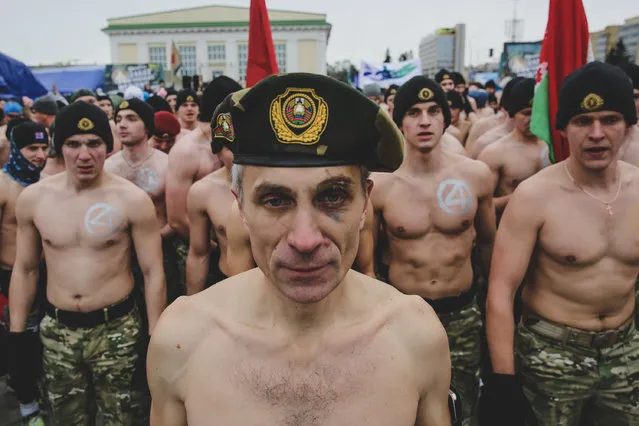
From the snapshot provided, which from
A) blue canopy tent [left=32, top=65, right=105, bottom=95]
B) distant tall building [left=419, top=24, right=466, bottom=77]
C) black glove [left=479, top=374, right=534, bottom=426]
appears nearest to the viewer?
black glove [left=479, top=374, right=534, bottom=426]

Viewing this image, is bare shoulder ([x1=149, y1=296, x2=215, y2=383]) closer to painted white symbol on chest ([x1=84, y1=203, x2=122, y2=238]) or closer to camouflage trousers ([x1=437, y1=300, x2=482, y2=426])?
painted white symbol on chest ([x1=84, y1=203, x2=122, y2=238])

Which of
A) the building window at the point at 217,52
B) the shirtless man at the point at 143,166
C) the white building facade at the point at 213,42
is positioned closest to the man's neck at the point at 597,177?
the shirtless man at the point at 143,166

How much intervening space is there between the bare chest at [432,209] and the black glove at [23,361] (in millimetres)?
2699

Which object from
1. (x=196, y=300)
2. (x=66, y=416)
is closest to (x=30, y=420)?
(x=66, y=416)

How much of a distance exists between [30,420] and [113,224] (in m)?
1.62

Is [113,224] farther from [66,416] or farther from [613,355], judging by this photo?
[613,355]

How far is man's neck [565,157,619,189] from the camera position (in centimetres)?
279

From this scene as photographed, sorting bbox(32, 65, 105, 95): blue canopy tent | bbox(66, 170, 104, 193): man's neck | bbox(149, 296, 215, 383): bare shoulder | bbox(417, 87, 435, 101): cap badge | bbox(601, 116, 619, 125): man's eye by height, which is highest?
bbox(32, 65, 105, 95): blue canopy tent

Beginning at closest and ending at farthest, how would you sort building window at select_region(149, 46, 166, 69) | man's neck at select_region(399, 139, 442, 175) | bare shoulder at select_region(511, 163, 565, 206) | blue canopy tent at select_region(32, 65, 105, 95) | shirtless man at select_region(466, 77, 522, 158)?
bare shoulder at select_region(511, 163, 565, 206)
man's neck at select_region(399, 139, 442, 175)
shirtless man at select_region(466, 77, 522, 158)
blue canopy tent at select_region(32, 65, 105, 95)
building window at select_region(149, 46, 166, 69)

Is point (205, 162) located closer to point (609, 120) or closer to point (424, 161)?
point (424, 161)

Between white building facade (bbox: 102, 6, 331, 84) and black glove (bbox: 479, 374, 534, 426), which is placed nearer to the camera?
black glove (bbox: 479, 374, 534, 426)

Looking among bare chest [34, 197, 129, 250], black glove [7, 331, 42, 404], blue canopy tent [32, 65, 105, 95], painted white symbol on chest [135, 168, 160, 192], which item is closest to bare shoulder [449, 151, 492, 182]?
bare chest [34, 197, 129, 250]

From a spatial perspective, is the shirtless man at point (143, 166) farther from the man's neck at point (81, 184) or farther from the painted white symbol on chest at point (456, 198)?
the painted white symbol on chest at point (456, 198)

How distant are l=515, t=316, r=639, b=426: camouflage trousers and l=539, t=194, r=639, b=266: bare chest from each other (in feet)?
1.67
